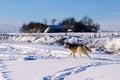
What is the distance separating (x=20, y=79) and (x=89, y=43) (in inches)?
984

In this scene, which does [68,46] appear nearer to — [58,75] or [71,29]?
[58,75]

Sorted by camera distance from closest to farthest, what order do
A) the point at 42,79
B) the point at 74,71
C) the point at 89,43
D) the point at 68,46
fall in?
the point at 42,79 → the point at 74,71 → the point at 68,46 → the point at 89,43

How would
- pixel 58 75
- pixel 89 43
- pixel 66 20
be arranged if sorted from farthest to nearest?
pixel 66 20 < pixel 89 43 < pixel 58 75

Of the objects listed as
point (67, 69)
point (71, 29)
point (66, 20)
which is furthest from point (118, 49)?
point (66, 20)

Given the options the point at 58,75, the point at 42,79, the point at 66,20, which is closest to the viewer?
the point at 42,79

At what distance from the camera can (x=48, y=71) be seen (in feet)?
41.2

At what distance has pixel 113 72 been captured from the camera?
11.6 metres

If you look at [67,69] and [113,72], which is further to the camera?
[67,69]

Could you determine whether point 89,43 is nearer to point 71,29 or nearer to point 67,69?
point 67,69

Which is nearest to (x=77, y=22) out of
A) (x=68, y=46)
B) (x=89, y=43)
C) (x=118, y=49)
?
(x=89, y=43)

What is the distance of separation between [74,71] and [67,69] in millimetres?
641

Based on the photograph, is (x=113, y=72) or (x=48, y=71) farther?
(x=48, y=71)

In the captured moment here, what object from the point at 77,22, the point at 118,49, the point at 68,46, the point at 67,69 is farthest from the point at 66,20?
the point at 67,69

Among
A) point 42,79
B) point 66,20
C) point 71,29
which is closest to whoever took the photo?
point 42,79
